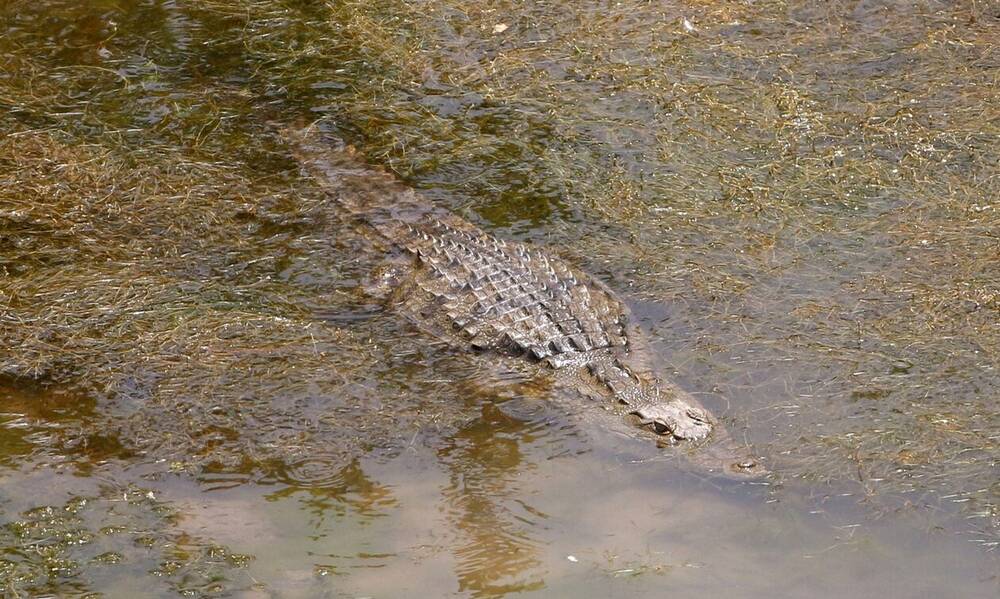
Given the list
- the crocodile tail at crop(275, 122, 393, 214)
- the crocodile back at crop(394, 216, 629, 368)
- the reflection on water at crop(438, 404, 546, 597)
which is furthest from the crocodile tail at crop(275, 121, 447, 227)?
the reflection on water at crop(438, 404, 546, 597)

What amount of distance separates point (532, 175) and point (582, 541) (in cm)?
265

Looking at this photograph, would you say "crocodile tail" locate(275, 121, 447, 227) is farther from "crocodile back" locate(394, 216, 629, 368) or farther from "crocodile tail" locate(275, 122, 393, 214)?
"crocodile back" locate(394, 216, 629, 368)

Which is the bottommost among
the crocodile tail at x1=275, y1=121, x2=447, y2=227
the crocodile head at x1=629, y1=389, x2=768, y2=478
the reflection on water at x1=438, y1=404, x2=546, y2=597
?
the reflection on water at x1=438, y1=404, x2=546, y2=597

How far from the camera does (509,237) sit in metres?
6.41

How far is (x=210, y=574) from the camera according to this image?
4371 mm

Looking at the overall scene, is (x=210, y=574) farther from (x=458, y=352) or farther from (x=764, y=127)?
(x=764, y=127)

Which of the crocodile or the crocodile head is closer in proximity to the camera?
the crocodile head

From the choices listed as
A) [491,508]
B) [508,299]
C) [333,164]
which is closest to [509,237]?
[508,299]

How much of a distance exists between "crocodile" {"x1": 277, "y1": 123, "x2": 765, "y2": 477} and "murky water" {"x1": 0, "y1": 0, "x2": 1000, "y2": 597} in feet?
0.40

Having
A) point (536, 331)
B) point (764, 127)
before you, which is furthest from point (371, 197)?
point (764, 127)

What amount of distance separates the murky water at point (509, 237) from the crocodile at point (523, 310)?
0.40 feet

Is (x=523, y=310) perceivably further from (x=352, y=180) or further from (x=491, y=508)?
(x=352, y=180)

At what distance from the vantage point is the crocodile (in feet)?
17.0

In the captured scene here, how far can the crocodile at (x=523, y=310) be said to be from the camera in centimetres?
518
